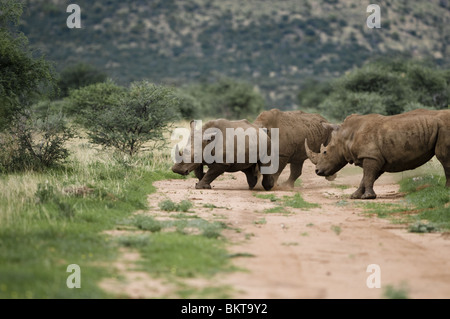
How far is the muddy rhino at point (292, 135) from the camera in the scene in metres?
16.8

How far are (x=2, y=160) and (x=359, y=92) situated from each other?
25.1m

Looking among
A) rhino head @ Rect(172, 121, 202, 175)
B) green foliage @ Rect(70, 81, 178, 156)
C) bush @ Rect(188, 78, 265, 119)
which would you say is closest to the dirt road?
rhino head @ Rect(172, 121, 202, 175)

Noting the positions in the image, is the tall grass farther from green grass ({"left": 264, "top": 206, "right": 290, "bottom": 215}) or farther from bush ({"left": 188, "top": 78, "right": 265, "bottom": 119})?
bush ({"left": 188, "top": 78, "right": 265, "bottom": 119})

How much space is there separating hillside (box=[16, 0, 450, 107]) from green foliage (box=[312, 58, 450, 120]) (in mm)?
28098

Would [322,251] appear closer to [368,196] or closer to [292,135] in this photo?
[368,196]

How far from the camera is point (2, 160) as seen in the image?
1612 centimetres

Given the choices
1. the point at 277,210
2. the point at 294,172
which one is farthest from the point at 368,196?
the point at 294,172

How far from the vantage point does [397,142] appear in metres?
13.9

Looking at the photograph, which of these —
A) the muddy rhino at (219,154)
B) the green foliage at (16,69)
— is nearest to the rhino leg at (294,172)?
the muddy rhino at (219,154)

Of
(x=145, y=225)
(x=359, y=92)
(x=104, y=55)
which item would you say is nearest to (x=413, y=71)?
(x=359, y=92)

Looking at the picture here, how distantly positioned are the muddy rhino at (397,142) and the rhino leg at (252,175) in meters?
2.64

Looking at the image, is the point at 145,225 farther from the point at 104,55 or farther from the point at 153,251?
the point at 104,55

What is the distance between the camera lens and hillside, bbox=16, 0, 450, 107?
2867 inches

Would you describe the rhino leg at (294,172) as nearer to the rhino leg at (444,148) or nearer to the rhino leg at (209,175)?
the rhino leg at (209,175)
